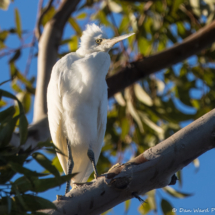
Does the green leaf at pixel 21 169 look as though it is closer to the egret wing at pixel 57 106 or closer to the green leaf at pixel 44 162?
the green leaf at pixel 44 162

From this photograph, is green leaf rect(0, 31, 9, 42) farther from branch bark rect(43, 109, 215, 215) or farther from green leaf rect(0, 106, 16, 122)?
branch bark rect(43, 109, 215, 215)

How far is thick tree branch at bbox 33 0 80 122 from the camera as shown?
6.20ft

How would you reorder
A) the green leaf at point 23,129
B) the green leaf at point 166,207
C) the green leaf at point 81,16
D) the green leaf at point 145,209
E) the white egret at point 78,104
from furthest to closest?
the green leaf at point 81,16, the green leaf at point 145,209, the green leaf at point 166,207, the white egret at point 78,104, the green leaf at point 23,129

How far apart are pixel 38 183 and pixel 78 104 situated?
780 millimetres

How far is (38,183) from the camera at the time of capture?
769mm

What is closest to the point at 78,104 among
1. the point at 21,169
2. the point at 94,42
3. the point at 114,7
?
the point at 94,42

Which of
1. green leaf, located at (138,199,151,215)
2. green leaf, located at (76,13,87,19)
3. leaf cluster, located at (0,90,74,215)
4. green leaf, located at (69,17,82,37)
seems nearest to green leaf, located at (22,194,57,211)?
leaf cluster, located at (0,90,74,215)

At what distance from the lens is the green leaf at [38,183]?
2.48 ft

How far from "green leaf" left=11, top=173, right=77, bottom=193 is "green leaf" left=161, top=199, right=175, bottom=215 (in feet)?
4.41

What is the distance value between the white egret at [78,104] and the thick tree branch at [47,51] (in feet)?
0.97

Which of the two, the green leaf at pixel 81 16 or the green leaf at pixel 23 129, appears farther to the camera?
the green leaf at pixel 81 16

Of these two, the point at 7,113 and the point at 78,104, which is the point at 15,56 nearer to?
the point at 78,104

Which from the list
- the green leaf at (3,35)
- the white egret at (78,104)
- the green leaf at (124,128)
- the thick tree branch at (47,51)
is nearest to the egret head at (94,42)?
the white egret at (78,104)

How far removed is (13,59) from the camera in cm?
228
